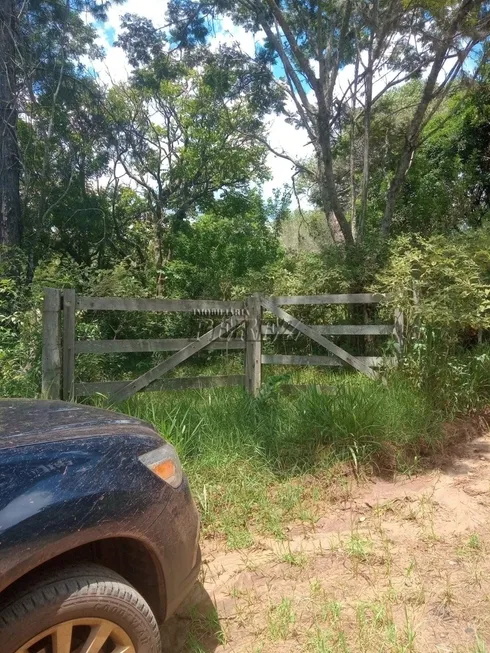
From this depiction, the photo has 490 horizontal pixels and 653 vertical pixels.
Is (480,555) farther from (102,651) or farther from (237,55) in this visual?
(237,55)

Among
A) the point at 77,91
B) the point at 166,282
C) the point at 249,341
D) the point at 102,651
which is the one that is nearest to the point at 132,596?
the point at 102,651

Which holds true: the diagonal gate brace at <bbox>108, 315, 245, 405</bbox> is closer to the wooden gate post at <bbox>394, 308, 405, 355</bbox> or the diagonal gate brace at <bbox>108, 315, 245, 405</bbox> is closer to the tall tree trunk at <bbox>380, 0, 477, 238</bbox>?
the wooden gate post at <bbox>394, 308, 405, 355</bbox>

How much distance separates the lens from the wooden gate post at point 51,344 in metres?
4.72

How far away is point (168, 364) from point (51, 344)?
4.05ft

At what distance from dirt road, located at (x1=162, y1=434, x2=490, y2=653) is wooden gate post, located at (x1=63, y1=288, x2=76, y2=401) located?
2172 mm

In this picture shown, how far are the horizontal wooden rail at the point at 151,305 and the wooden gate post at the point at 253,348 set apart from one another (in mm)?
154

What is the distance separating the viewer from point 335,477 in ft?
14.0

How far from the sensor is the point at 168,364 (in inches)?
214

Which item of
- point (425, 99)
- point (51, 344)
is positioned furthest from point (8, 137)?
point (425, 99)

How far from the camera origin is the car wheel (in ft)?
5.38

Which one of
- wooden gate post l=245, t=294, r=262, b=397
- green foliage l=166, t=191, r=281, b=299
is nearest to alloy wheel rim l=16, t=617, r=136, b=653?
wooden gate post l=245, t=294, r=262, b=397

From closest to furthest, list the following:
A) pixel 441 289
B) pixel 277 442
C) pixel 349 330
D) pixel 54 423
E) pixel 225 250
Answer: pixel 54 423
pixel 277 442
pixel 441 289
pixel 349 330
pixel 225 250

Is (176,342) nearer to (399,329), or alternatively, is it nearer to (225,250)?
(399,329)

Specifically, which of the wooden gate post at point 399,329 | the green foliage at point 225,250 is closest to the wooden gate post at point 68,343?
the wooden gate post at point 399,329
